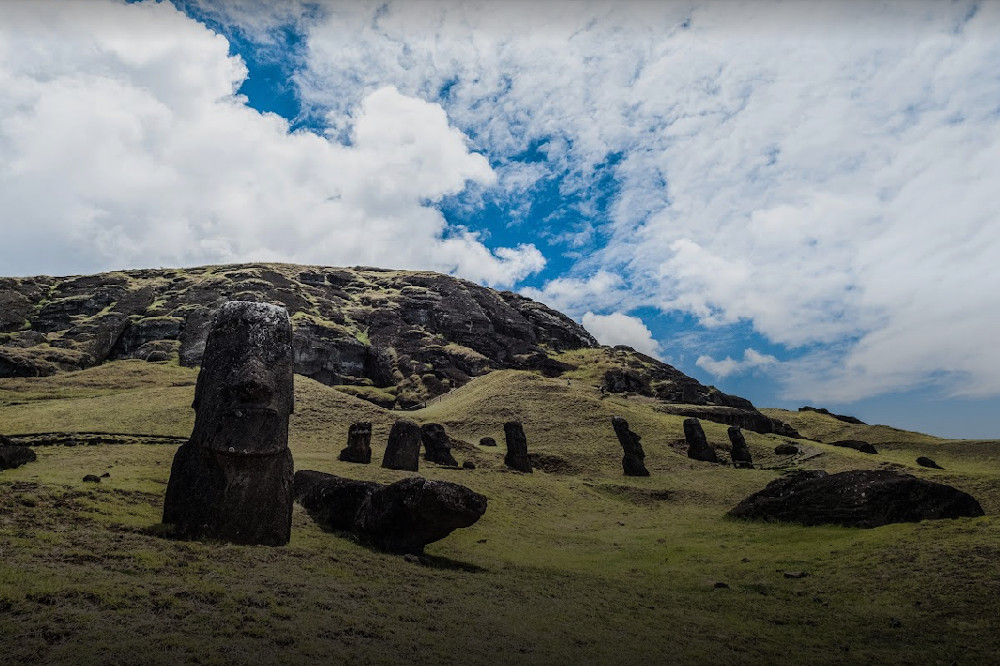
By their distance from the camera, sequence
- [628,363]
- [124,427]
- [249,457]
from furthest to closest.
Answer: [628,363]
[124,427]
[249,457]

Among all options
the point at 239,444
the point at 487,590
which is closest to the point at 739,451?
the point at 487,590

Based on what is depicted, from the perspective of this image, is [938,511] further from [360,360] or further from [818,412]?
[360,360]

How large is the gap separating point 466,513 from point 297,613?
625cm

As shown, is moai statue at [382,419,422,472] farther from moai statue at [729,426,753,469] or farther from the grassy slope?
moai statue at [729,426,753,469]

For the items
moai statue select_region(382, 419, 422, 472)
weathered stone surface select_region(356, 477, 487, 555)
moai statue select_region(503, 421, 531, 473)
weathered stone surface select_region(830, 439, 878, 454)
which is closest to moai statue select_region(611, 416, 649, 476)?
moai statue select_region(503, 421, 531, 473)

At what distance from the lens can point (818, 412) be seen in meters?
86.0

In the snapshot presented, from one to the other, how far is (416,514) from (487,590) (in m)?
2.96

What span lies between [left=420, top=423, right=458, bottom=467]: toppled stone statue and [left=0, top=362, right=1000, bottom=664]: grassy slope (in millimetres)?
10744

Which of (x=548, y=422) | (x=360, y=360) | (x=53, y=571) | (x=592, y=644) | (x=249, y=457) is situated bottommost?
(x=592, y=644)

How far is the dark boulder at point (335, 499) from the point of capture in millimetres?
16781

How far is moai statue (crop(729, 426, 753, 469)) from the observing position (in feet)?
146

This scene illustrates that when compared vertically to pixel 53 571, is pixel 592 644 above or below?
below

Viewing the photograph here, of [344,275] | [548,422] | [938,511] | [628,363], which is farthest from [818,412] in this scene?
[344,275]

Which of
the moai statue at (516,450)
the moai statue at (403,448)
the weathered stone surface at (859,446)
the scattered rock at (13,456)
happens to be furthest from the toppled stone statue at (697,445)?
the scattered rock at (13,456)
